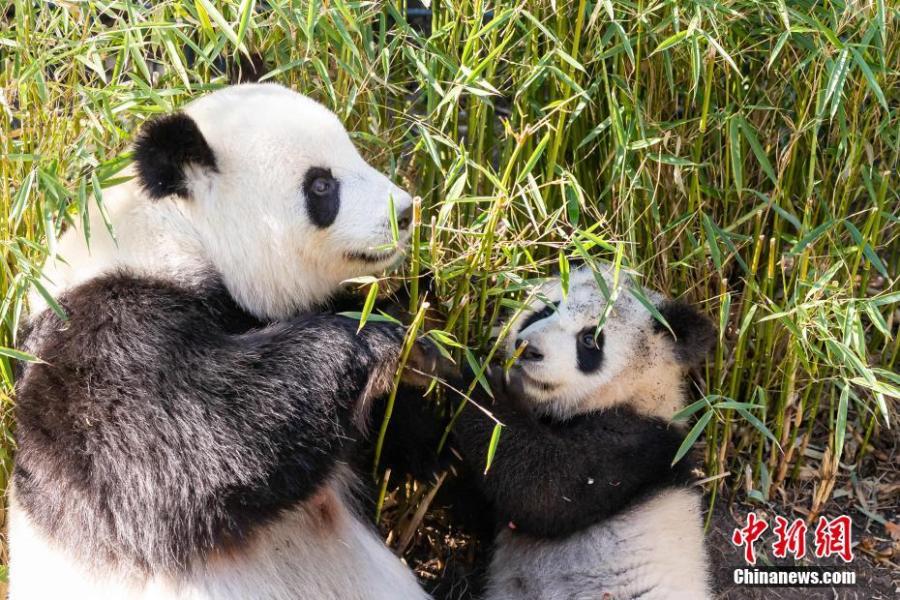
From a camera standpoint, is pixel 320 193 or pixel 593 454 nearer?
pixel 320 193

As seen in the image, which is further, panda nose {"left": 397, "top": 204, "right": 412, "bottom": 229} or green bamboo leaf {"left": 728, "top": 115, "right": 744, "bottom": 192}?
green bamboo leaf {"left": 728, "top": 115, "right": 744, "bottom": 192}

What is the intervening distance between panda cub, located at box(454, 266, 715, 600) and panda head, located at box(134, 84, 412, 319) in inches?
24.8

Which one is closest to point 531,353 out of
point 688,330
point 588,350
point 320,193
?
point 588,350

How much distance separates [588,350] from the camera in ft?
10.2

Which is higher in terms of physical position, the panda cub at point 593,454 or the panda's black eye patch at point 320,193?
the panda's black eye patch at point 320,193

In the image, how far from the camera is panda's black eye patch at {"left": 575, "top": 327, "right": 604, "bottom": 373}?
10.2 feet

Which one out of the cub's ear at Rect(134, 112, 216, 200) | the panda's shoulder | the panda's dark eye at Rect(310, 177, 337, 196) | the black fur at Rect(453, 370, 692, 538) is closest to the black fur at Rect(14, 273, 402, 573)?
the panda's shoulder

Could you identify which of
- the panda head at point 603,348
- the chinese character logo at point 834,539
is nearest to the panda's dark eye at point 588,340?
the panda head at point 603,348

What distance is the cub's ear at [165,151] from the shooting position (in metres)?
2.56

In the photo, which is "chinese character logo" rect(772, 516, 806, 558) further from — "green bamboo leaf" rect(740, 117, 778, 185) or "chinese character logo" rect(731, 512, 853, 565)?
"green bamboo leaf" rect(740, 117, 778, 185)

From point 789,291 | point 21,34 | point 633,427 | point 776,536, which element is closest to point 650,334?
point 633,427

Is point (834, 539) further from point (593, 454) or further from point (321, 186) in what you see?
point (321, 186)

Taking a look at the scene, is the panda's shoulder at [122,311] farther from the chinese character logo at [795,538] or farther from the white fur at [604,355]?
the chinese character logo at [795,538]

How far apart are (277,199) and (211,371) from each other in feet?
1.61
